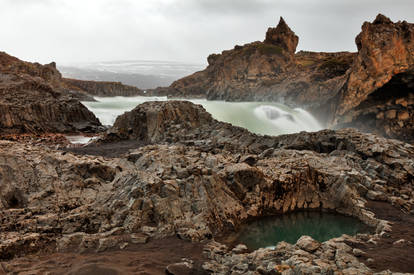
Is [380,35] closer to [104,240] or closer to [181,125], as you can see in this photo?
[181,125]

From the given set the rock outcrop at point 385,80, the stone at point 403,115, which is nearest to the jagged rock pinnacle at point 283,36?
the rock outcrop at point 385,80

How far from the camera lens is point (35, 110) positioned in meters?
29.2

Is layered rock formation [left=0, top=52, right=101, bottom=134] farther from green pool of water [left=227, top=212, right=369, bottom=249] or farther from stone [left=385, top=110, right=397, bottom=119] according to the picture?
stone [left=385, top=110, right=397, bottom=119]

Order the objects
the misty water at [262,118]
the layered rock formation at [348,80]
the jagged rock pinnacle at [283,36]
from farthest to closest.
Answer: the jagged rock pinnacle at [283,36] → the misty water at [262,118] → the layered rock formation at [348,80]

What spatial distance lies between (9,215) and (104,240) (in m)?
3.50

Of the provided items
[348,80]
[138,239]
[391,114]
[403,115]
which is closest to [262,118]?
[348,80]

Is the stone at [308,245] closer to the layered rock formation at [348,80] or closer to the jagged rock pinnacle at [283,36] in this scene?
the layered rock formation at [348,80]

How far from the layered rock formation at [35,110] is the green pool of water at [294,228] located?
2705 cm

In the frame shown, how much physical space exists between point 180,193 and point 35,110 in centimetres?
2662

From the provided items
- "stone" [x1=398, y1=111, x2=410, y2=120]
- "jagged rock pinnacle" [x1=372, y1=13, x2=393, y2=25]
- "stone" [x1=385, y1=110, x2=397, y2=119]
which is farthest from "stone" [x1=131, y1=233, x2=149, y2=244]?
"jagged rock pinnacle" [x1=372, y1=13, x2=393, y2=25]

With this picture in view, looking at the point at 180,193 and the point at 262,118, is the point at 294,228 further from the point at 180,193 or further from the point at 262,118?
the point at 262,118

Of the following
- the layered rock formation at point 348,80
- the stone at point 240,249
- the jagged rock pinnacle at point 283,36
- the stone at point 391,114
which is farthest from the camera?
the jagged rock pinnacle at point 283,36

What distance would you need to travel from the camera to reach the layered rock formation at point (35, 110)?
27.1 m

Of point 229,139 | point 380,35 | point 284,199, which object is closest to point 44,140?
point 229,139
